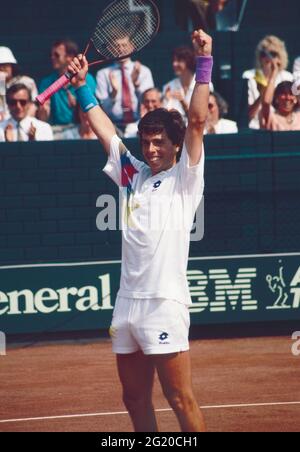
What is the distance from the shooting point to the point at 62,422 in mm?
7270

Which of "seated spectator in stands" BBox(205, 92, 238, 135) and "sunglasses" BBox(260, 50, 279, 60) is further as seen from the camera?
"sunglasses" BBox(260, 50, 279, 60)

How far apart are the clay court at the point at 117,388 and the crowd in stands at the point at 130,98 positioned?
7.13 ft

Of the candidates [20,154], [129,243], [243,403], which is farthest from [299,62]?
→ [129,243]

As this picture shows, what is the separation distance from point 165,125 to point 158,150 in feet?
0.44

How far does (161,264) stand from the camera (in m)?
5.38

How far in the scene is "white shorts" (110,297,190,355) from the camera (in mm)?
5289

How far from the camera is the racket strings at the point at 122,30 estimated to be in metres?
6.55

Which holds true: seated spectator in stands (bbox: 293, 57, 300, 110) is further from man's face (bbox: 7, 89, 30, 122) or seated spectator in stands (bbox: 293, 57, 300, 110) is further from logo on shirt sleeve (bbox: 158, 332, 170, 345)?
logo on shirt sleeve (bbox: 158, 332, 170, 345)

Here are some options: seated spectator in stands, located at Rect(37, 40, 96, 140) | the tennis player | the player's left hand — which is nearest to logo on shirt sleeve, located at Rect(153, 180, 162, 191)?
the tennis player

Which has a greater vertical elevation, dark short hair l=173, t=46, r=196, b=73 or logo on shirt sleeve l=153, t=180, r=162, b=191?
dark short hair l=173, t=46, r=196, b=73

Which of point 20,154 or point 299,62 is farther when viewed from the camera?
point 299,62
